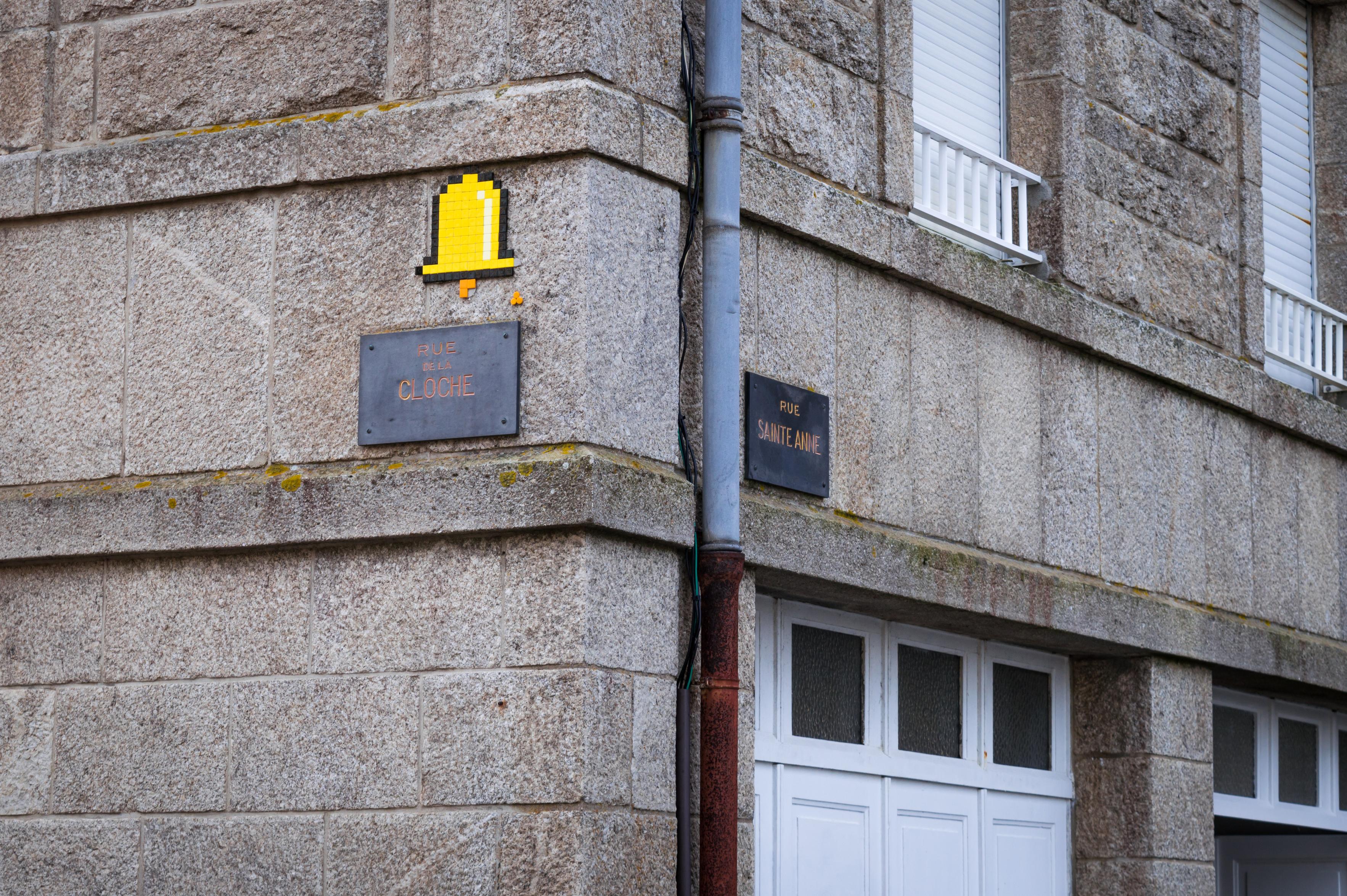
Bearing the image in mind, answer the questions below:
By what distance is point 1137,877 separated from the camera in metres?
8.13

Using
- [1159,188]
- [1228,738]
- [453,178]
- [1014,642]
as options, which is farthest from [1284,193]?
[453,178]

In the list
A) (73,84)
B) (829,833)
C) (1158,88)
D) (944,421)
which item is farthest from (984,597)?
(73,84)

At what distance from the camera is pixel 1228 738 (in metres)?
9.34

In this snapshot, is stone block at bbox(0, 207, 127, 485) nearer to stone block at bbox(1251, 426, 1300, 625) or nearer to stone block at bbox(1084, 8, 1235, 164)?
stone block at bbox(1084, 8, 1235, 164)

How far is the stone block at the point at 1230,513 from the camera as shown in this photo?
883cm

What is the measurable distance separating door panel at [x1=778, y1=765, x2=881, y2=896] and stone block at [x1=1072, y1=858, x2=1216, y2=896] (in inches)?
55.7

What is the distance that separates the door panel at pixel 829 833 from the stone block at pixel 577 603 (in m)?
1.29

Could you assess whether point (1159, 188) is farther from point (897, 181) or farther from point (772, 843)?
point (772, 843)

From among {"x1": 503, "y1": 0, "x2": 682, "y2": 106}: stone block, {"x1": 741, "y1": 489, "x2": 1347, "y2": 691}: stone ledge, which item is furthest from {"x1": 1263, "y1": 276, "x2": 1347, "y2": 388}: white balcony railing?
{"x1": 503, "y1": 0, "x2": 682, "y2": 106}: stone block

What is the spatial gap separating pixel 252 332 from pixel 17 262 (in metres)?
1.01

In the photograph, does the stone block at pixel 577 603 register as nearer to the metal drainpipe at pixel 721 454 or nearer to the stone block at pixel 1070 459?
the metal drainpipe at pixel 721 454

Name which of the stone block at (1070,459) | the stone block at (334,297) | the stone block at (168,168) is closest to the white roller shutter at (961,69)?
the stone block at (1070,459)

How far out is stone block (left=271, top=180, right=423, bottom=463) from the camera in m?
6.11

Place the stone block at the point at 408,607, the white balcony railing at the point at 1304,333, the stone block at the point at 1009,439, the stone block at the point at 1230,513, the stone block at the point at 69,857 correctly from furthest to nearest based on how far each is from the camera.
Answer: the white balcony railing at the point at 1304,333 → the stone block at the point at 1230,513 → the stone block at the point at 1009,439 → the stone block at the point at 69,857 → the stone block at the point at 408,607
